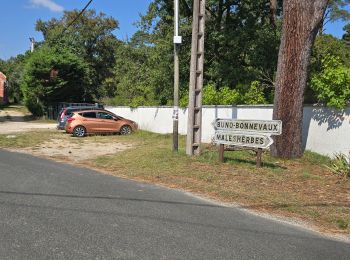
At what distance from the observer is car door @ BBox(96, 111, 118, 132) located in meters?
25.9

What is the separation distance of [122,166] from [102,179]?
2794 millimetres

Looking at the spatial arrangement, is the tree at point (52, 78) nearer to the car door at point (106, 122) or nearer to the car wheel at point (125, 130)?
the car door at point (106, 122)

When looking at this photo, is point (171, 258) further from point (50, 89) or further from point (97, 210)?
point (50, 89)

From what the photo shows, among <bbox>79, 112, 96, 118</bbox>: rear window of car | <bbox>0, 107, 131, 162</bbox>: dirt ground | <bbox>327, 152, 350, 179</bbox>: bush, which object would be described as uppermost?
<bbox>79, 112, 96, 118</bbox>: rear window of car

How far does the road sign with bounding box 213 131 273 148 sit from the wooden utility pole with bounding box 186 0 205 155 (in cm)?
137

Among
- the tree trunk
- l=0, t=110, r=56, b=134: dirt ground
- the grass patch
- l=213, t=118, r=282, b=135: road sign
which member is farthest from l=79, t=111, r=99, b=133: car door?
the tree trunk

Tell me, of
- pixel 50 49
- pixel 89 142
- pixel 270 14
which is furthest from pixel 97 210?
pixel 50 49

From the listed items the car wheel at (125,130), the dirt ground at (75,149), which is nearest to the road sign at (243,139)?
the dirt ground at (75,149)

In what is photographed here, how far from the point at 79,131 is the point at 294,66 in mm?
14650

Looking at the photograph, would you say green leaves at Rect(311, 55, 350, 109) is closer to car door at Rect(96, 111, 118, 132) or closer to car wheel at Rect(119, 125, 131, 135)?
car door at Rect(96, 111, 118, 132)

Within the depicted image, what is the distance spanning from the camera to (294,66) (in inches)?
536

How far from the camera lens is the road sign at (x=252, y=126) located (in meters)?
11.9

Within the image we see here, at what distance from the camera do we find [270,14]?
88.1 ft

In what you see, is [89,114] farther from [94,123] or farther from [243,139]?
[243,139]
